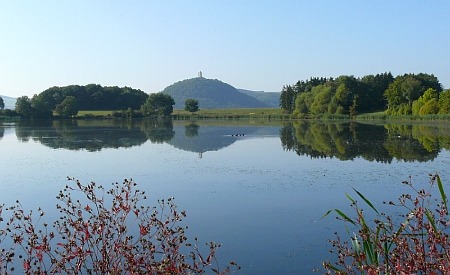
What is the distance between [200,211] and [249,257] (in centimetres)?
418

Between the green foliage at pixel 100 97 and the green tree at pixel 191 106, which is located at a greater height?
the green foliage at pixel 100 97

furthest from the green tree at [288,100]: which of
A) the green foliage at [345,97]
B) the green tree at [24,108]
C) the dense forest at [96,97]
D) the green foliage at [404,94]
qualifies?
the green tree at [24,108]

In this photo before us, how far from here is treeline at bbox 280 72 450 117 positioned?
3214 inches

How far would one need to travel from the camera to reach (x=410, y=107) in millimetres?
81875

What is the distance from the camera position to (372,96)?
326 feet

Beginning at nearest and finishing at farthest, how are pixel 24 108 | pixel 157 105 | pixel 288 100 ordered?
pixel 24 108 < pixel 288 100 < pixel 157 105

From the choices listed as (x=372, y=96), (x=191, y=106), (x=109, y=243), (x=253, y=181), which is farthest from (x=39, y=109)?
(x=109, y=243)

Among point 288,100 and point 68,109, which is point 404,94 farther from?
point 68,109

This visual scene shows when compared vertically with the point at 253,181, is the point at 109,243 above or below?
above

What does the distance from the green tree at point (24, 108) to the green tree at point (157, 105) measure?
2664 cm

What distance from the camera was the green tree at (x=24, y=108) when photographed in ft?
355

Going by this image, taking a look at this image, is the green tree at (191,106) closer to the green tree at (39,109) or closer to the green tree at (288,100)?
the green tree at (288,100)

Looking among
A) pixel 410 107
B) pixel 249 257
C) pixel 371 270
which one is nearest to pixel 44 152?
pixel 249 257

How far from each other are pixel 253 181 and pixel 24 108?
101724 mm
